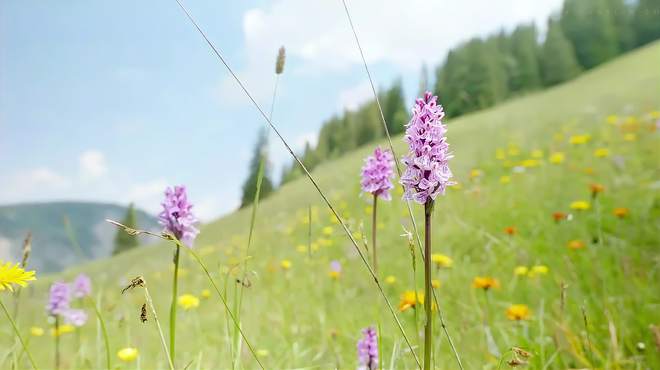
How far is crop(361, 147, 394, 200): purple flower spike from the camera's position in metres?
1.37

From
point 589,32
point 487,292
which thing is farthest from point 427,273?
point 589,32

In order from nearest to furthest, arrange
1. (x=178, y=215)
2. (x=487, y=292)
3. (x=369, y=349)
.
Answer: (x=178, y=215), (x=369, y=349), (x=487, y=292)

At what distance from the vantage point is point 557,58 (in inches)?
1221

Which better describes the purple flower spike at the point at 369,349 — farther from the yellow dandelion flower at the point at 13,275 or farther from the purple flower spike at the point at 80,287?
the purple flower spike at the point at 80,287

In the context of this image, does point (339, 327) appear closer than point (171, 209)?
No

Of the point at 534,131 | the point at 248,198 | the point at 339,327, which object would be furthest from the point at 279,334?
the point at 534,131

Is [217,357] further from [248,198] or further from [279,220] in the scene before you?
[279,220]

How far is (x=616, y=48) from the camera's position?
107ft

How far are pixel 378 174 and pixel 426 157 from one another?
22.0 inches

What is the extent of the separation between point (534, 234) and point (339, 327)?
1.50 meters

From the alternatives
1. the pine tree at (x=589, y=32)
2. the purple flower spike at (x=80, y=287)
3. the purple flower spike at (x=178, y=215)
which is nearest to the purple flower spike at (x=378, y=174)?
the purple flower spike at (x=178, y=215)

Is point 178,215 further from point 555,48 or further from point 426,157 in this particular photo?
point 555,48

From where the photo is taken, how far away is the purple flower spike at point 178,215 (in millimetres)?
1297

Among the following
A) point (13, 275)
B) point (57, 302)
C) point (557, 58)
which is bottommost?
point (57, 302)
